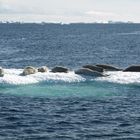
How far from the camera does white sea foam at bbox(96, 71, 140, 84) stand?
64812 mm

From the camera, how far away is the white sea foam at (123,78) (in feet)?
213

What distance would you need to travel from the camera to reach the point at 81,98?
5631cm

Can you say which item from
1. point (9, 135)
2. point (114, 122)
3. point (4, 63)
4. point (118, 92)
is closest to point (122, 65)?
point (4, 63)

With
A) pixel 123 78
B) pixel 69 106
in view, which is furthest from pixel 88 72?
pixel 69 106

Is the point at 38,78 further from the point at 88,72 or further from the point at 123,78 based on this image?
the point at 123,78

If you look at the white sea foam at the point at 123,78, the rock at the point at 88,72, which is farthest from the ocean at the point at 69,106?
the rock at the point at 88,72

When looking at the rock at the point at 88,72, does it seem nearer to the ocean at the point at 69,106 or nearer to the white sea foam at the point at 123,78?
the ocean at the point at 69,106

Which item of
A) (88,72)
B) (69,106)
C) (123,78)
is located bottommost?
(69,106)

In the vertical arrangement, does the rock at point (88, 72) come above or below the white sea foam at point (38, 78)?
above

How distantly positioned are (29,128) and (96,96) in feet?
49.3

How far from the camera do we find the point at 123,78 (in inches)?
2598

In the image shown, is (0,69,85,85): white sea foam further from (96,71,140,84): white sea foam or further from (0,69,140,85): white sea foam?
(96,71,140,84): white sea foam

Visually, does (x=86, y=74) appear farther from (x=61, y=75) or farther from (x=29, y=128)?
(x=29, y=128)

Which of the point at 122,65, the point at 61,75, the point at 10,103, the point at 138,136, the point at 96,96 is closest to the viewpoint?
the point at 138,136
